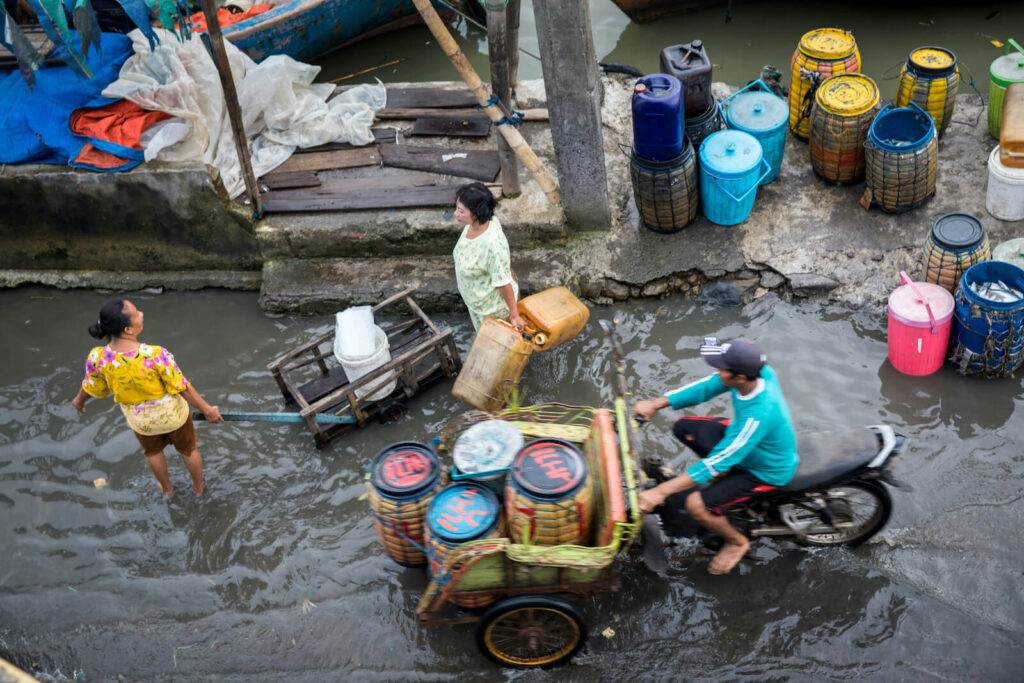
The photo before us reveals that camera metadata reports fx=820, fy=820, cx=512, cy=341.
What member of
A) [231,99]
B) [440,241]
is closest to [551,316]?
[440,241]

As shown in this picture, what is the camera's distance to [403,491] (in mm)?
4305

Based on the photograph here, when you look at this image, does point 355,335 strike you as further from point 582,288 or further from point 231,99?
point 231,99

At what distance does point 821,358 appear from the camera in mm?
6016

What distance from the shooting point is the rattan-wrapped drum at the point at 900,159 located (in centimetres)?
618

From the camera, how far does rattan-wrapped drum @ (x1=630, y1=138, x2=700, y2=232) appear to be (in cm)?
633

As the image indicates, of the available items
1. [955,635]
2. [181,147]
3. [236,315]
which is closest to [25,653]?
[236,315]

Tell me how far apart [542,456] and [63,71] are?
582 cm

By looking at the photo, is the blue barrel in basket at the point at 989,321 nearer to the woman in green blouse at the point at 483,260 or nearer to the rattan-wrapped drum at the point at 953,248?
the rattan-wrapped drum at the point at 953,248

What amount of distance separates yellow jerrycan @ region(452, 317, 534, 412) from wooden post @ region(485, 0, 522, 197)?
1.80 m

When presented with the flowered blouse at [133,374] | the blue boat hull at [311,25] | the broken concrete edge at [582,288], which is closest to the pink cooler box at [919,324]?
the broken concrete edge at [582,288]

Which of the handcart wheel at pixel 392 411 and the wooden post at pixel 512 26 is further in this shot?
the wooden post at pixel 512 26

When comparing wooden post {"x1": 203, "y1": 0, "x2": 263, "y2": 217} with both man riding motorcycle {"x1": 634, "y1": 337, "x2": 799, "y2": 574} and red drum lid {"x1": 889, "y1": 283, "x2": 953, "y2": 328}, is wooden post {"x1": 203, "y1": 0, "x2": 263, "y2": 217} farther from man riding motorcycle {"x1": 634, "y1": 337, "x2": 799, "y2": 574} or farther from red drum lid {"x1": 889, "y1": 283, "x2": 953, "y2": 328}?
red drum lid {"x1": 889, "y1": 283, "x2": 953, "y2": 328}

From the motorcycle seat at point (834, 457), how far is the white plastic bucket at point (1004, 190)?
3035mm

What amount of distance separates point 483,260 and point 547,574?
7.05 ft
